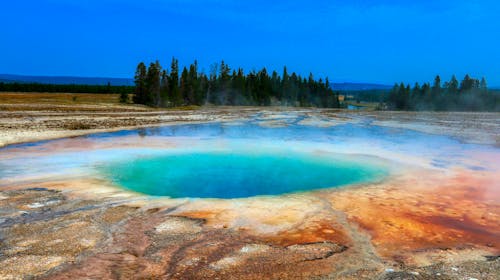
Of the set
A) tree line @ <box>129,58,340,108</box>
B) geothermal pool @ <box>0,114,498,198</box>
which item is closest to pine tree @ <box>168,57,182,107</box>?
tree line @ <box>129,58,340,108</box>

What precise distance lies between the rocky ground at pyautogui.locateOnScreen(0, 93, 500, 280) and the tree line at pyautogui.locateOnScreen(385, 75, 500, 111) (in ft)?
214

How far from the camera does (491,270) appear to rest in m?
4.59

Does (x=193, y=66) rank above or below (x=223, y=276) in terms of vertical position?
above

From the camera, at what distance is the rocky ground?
457 centimetres

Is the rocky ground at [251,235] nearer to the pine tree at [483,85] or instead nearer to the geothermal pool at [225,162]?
the geothermal pool at [225,162]

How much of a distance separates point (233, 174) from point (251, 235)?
17.1 feet

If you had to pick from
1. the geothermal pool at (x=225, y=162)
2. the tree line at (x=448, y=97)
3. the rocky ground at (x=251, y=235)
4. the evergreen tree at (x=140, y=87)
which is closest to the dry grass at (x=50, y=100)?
the evergreen tree at (x=140, y=87)

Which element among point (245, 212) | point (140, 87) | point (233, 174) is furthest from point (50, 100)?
point (245, 212)

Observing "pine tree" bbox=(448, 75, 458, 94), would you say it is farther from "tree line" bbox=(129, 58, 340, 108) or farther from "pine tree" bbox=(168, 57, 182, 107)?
"pine tree" bbox=(168, 57, 182, 107)

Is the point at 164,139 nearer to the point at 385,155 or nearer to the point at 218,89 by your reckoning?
the point at 385,155

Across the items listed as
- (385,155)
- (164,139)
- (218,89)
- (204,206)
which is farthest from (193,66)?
(204,206)

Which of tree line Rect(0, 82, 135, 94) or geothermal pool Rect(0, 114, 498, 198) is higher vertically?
tree line Rect(0, 82, 135, 94)

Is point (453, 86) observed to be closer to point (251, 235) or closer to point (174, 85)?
point (174, 85)

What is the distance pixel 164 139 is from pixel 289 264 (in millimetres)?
13913
